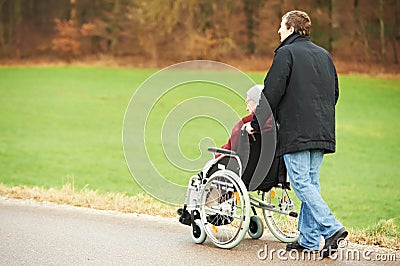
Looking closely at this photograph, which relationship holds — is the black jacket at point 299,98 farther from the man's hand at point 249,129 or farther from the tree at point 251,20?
the tree at point 251,20

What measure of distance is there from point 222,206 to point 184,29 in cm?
2144

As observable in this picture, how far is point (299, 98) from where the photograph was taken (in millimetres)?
5164

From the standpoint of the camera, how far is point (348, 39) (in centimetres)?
2308

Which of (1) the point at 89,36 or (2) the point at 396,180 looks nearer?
(2) the point at 396,180

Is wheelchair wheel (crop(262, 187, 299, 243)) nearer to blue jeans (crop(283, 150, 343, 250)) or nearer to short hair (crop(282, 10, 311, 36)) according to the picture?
blue jeans (crop(283, 150, 343, 250))

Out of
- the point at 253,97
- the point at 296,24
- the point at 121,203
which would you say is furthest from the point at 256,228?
the point at 121,203

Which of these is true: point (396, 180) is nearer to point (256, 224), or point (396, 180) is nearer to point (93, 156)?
point (93, 156)

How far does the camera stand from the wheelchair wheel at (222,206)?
17.7ft

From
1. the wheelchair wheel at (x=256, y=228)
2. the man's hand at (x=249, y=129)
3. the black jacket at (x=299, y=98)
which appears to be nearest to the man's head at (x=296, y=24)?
the black jacket at (x=299, y=98)

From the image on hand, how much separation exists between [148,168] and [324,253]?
93.0 inches

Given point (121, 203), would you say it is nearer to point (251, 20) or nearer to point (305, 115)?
point (305, 115)

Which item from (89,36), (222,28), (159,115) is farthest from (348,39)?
(89,36)

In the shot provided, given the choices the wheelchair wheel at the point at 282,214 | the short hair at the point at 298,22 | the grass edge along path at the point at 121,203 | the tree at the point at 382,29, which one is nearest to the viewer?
the short hair at the point at 298,22

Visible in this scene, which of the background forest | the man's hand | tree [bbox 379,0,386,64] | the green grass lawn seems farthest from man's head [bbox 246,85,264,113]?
tree [bbox 379,0,386,64]
